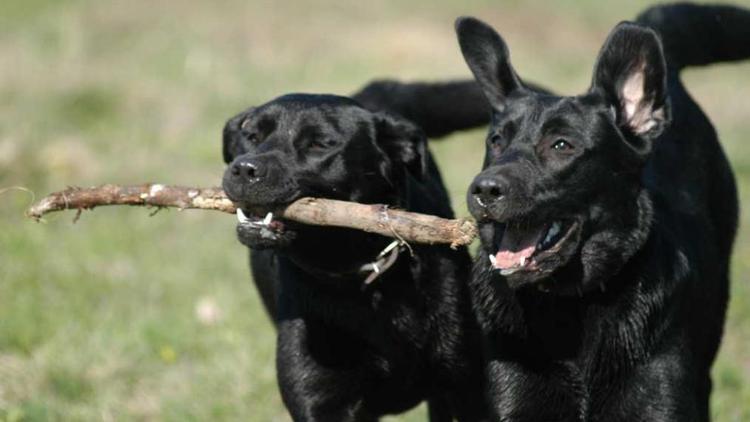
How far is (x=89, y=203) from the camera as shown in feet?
19.5

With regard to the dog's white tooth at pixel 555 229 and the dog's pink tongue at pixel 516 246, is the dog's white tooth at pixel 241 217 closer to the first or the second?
the dog's pink tongue at pixel 516 246

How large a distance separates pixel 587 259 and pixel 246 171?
151 centimetres

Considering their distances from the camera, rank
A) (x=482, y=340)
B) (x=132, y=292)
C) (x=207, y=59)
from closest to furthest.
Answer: (x=482, y=340)
(x=132, y=292)
(x=207, y=59)

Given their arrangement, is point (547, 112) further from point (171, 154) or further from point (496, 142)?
point (171, 154)

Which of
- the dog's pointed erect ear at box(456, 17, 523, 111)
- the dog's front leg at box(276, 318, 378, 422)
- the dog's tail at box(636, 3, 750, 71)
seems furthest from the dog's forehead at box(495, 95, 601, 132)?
the dog's tail at box(636, 3, 750, 71)

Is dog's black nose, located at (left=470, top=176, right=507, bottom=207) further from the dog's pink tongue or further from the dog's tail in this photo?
the dog's tail

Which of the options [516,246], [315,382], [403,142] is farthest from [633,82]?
[315,382]

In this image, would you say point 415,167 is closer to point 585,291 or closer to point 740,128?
point 585,291

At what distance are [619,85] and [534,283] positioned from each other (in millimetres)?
857

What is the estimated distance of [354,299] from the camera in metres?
6.22

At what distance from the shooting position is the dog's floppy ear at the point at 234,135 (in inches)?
255

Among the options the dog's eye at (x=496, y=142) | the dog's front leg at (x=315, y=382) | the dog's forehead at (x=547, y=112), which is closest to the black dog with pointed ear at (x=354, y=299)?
the dog's front leg at (x=315, y=382)

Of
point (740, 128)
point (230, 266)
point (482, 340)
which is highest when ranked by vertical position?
point (482, 340)

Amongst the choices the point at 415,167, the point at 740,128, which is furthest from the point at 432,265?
the point at 740,128
